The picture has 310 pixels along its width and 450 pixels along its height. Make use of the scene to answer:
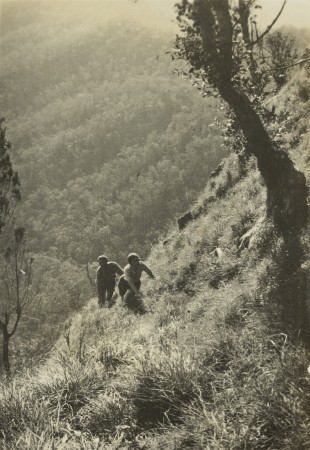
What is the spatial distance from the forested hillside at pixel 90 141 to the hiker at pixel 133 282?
47.6 meters

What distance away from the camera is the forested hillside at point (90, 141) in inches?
3268

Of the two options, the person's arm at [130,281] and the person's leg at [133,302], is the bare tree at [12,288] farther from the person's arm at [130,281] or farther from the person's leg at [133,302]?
the person's arm at [130,281]

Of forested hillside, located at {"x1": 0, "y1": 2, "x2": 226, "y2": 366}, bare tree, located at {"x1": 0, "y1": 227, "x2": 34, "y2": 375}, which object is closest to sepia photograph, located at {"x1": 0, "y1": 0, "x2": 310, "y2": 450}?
bare tree, located at {"x1": 0, "y1": 227, "x2": 34, "y2": 375}

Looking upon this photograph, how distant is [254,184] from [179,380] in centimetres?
637

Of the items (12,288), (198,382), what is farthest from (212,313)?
(12,288)

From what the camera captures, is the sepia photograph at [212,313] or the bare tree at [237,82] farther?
the bare tree at [237,82]

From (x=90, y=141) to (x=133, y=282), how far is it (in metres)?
98.2

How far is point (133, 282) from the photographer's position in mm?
10891

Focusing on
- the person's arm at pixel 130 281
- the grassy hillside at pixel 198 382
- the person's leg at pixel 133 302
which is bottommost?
the person's leg at pixel 133 302

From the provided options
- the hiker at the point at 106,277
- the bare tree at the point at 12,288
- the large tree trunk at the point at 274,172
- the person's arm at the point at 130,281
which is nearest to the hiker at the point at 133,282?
the person's arm at the point at 130,281

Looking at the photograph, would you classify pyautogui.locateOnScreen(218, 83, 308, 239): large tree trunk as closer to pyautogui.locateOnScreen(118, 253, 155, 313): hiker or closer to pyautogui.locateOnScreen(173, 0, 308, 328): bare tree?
pyautogui.locateOnScreen(173, 0, 308, 328): bare tree

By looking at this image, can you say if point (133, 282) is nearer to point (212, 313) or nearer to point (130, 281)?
point (130, 281)

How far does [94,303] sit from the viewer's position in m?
14.9

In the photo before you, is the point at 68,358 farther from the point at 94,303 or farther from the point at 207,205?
the point at 94,303
